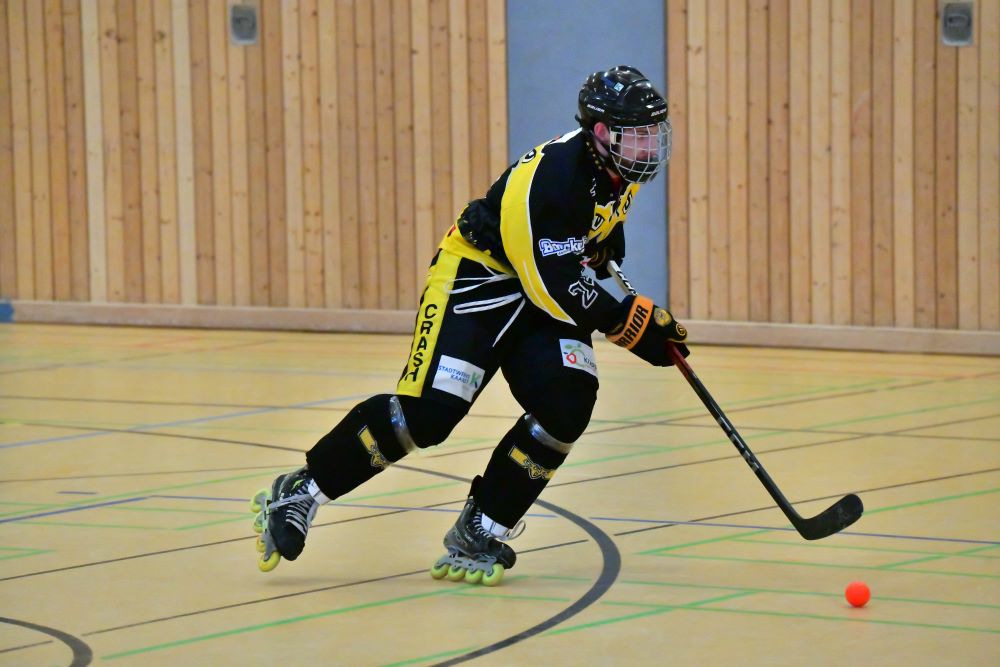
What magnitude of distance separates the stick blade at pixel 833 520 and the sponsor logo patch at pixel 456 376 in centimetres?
102

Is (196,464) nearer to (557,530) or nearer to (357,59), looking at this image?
(557,530)

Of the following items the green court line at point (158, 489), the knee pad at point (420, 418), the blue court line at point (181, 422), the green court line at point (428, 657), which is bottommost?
the blue court line at point (181, 422)

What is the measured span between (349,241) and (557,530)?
19.9 feet

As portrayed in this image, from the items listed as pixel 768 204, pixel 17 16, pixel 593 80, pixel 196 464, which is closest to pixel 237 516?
pixel 196 464

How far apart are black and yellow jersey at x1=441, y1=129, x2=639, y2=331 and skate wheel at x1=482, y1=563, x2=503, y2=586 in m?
0.71

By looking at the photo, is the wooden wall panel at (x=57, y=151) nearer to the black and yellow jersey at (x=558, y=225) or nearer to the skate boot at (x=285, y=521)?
the skate boot at (x=285, y=521)

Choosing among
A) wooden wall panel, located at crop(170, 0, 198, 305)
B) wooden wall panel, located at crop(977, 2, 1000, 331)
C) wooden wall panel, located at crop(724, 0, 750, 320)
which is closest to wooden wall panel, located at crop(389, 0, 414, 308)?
wooden wall panel, located at crop(170, 0, 198, 305)

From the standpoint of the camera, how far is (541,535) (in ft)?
15.5

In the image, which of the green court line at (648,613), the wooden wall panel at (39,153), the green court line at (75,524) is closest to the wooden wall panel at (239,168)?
the wooden wall panel at (39,153)

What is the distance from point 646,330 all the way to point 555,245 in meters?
0.34

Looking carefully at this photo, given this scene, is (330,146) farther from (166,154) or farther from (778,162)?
(778,162)

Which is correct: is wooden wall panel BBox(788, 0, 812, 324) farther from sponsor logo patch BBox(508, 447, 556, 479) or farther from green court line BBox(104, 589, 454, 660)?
green court line BBox(104, 589, 454, 660)

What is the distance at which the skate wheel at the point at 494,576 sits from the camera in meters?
4.15

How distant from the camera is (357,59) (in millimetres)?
10445
